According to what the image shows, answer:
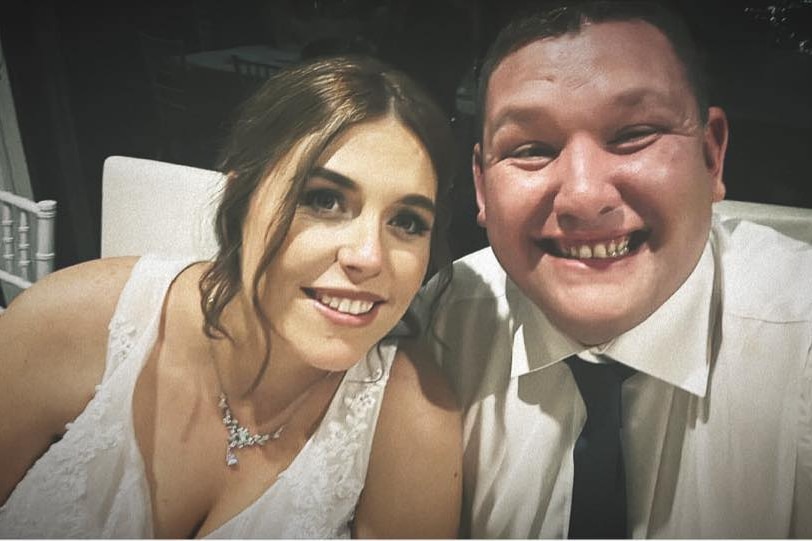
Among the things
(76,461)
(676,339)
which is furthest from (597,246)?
(76,461)

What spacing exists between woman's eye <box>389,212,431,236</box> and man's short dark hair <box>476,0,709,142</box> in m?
0.31

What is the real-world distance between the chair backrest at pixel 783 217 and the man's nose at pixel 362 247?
0.60 meters

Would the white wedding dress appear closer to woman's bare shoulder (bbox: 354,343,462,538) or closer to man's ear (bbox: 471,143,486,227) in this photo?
woman's bare shoulder (bbox: 354,343,462,538)

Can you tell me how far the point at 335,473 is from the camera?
1259mm

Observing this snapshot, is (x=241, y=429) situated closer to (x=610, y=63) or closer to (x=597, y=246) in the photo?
(x=597, y=246)

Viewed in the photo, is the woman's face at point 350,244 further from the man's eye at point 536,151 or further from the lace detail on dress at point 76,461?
the lace detail on dress at point 76,461

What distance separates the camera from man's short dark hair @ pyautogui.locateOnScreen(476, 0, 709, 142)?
3.57ft

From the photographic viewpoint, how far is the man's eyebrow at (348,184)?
44.9 inches

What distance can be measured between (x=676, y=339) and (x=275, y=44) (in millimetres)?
885

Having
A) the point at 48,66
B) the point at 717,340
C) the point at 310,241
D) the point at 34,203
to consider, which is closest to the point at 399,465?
the point at 310,241

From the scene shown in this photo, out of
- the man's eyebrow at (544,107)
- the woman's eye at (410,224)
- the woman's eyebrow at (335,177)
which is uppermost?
Result: the man's eyebrow at (544,107)

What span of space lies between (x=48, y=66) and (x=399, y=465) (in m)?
1.04

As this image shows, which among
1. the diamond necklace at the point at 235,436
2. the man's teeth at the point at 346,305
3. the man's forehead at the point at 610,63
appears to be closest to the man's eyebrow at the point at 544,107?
the man's forehead at the point at 610,63

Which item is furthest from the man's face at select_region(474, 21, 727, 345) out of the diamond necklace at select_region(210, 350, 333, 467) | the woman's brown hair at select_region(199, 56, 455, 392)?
the diamond necklace at select_region(210, 350, 333, 467)
